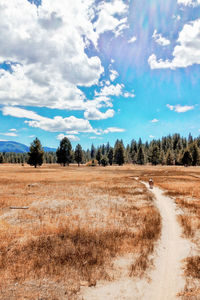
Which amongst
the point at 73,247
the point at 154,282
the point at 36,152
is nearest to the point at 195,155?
the point at 36,152

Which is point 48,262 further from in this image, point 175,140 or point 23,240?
point 175,140

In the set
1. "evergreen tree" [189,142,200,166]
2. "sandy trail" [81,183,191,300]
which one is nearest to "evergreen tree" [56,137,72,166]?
"evergreen tree" [189,142,200,166]

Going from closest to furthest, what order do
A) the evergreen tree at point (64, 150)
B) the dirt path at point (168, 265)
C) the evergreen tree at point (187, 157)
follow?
1. the dirt path at point (168, 265)
2. the evergreen tree at point (64, 150)
3. the evergreen tree at point (187, 157)

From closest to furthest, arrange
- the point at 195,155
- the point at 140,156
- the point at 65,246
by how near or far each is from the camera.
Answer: the point at 65,246 < the point at 195,155 < the point at 140,156

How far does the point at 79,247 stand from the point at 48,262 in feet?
5.24

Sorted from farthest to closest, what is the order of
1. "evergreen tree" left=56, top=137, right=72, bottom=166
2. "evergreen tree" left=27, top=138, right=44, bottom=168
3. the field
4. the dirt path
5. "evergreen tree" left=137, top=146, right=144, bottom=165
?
"evergreen tree" left=137, top=146, right=144, bottom=165 < "evergreen tree" left=56, top=137, right=72, bottom=166 < "evergreen tree" left=27, top=138, right=44, bottom=168 < the field < the dirt path

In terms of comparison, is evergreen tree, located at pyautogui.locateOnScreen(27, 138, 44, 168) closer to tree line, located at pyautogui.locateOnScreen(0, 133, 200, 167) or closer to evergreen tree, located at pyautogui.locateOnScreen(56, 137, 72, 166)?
tree line, located at pyautogui.locateOnScreen(0, 133, 200, 167)

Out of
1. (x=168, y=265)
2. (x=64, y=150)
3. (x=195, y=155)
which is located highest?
(x=64, y=150)

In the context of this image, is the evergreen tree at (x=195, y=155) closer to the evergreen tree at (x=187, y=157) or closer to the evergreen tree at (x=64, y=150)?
the evergreen tree at (x=187, y=157)

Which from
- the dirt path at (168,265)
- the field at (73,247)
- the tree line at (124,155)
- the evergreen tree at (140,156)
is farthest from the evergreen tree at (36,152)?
the evergreen tree at (140,156)

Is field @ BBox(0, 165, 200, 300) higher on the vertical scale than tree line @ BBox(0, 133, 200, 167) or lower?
lower

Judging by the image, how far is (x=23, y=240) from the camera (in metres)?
8.35

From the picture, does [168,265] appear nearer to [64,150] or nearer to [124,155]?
[64,150]

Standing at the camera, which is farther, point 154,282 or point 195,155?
point 195,155
